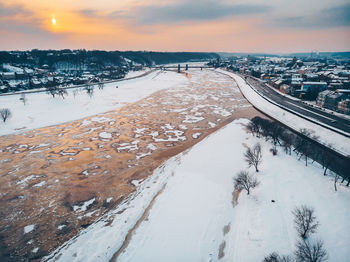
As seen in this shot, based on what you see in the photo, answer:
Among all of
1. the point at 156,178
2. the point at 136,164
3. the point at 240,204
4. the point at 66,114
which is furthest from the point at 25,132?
the point at 240,204

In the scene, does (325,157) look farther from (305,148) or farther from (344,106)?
(344,106)

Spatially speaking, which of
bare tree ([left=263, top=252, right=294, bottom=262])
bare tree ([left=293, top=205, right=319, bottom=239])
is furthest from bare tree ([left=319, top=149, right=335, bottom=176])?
bare tree ([left=263, top=252, right=294, bottom=262])

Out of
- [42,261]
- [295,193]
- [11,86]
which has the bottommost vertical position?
[42,261]

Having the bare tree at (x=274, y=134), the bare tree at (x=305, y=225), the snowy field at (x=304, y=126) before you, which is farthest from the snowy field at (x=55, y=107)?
the bare tree at (x=305, y=225)

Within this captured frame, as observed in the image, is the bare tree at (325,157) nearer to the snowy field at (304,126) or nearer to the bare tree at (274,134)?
the snowy field at (304,126)

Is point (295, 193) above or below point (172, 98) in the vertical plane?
below

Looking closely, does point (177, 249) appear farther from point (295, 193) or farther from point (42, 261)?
point (295, 193)

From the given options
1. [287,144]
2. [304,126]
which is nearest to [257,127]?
[287,144]

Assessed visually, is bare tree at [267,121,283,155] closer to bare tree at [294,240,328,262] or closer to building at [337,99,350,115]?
bare tree at [294,240,328,262]
